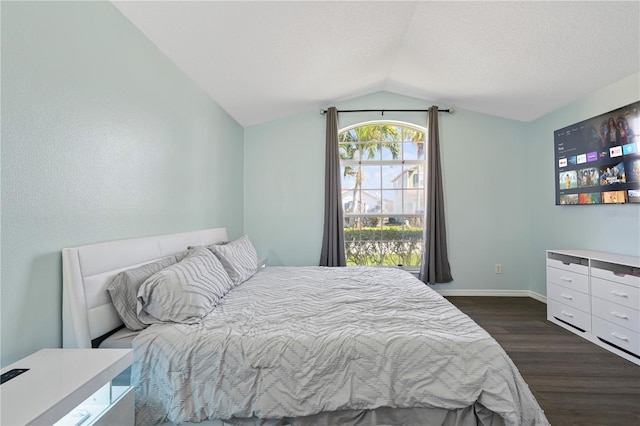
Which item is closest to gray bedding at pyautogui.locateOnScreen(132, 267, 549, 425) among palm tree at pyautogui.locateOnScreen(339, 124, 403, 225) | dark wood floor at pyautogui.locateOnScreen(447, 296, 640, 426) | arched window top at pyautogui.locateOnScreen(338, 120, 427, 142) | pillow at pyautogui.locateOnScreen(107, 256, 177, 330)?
pillow at pyautogui.locateOnScreen(107, 256, 177, 330)

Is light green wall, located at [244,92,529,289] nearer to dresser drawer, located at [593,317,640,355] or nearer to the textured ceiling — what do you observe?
the textured ceiling

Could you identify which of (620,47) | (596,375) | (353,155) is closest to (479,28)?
(620,47)

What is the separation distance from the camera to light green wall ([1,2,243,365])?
1.18 meters

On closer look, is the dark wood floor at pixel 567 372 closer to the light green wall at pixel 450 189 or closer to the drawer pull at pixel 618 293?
the drawer pull at pixel 618 293

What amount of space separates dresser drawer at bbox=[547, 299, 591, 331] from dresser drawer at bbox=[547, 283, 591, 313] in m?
0.04

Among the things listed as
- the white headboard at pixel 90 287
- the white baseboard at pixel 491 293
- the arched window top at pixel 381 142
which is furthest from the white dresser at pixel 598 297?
the white headboard at pixel 90 287

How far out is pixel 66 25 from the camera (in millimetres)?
1409

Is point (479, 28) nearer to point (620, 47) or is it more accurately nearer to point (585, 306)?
point (620, 47)

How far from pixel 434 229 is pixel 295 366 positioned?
3.06 metres

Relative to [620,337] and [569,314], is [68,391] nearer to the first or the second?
[620,337]

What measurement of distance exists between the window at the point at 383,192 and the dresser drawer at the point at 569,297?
1.50 metres

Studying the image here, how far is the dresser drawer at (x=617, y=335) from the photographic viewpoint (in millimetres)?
2201

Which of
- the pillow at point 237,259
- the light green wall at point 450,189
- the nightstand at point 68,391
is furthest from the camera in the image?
the light green wall at point 450,189

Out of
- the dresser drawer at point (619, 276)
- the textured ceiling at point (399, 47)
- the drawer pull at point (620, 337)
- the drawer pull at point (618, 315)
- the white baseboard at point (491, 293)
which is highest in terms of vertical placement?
the textured ceiling at point (399, 47)
